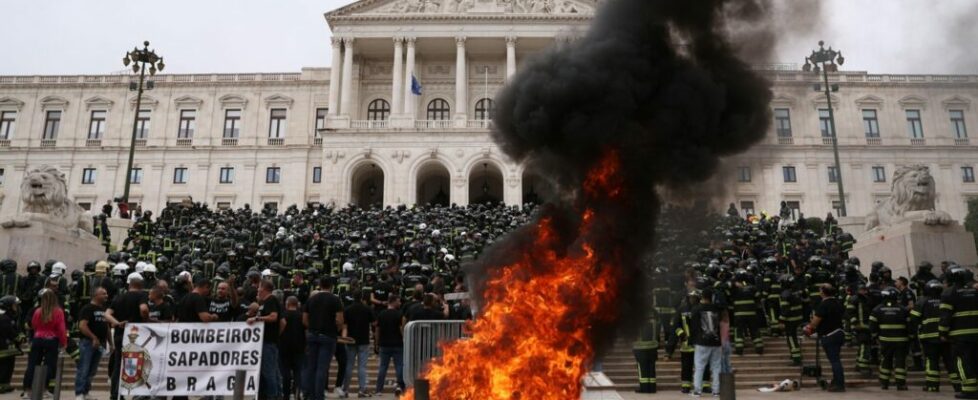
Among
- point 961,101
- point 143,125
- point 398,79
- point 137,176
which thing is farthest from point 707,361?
point 143,125

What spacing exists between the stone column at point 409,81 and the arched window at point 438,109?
149 inches

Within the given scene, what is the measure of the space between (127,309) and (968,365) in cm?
1200

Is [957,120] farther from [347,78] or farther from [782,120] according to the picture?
[347,78]

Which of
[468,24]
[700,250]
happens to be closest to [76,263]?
[700,250]

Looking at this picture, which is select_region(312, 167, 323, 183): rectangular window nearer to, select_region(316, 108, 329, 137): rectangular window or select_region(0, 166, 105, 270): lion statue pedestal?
select_region(316, 108, 329, 137): rectangular window

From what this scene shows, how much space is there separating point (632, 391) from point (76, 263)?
48.1ft

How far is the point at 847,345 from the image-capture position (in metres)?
13.7

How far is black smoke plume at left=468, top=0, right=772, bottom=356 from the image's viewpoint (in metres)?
7.84

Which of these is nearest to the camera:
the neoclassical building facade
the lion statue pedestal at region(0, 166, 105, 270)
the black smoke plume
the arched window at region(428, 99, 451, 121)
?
the black smoke plume

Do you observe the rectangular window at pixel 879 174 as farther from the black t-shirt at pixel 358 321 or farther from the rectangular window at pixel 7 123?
the rectangular window at pixel 7 123

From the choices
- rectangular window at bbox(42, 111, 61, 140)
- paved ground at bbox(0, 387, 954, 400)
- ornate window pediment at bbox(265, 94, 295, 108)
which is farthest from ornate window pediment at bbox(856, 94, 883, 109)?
rectangular window at bbox(42, 111, 61, 140)

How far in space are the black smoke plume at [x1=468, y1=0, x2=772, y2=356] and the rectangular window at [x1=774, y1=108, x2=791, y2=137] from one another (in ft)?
3.51

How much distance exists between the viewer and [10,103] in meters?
54.9

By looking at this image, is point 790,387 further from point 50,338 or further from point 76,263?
point 76,263
